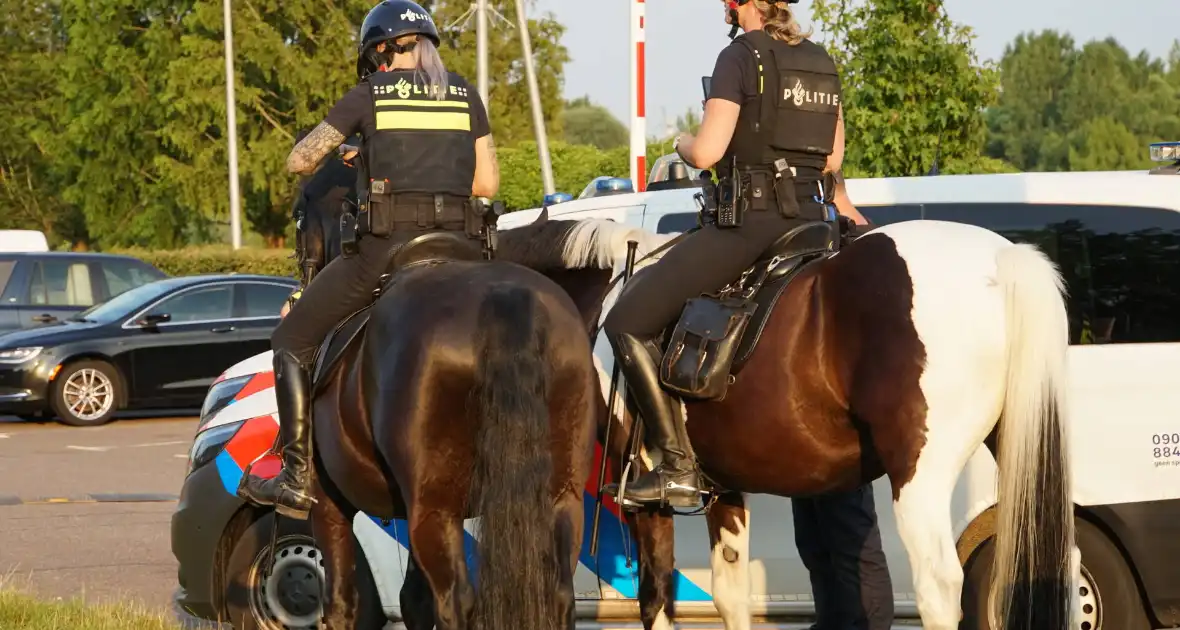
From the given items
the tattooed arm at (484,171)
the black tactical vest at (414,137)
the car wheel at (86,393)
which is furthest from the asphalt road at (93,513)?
Result: the black tactical vest at (414,137)

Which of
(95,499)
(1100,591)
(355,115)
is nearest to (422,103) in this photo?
(355,115)

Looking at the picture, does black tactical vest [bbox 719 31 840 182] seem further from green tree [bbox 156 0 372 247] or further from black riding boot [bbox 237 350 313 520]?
green tree [bbox 156 0 372 247]

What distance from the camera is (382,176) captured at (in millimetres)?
5902

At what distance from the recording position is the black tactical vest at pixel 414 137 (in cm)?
586

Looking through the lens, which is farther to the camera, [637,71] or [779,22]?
[637,71]

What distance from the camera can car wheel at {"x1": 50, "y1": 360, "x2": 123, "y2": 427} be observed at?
17922 mm

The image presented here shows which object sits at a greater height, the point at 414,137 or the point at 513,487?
the point at 414,137

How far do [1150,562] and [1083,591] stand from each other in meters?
0.29

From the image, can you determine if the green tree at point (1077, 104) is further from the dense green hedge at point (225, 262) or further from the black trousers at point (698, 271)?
the black trousers at point (698, 271)

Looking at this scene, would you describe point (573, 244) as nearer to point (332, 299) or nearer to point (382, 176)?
point (382, 176)

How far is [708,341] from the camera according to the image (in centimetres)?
562

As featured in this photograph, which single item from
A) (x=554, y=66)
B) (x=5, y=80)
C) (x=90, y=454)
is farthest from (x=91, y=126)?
(x=90, y=454)

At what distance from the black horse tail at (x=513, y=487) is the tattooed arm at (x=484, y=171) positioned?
132 cm

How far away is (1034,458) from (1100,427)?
1307 mm
